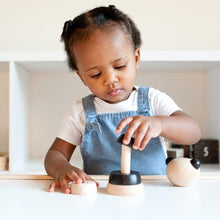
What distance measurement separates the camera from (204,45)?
1649 millimetres

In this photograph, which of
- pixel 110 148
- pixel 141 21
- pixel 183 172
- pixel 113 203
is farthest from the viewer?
pixel 141 21

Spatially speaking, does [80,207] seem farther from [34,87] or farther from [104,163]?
[34,87]

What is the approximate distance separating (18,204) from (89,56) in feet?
1.22

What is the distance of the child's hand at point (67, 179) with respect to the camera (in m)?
0.59

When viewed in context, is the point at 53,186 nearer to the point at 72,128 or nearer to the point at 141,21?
the point at 72,128

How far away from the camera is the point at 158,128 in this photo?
2.16 ft

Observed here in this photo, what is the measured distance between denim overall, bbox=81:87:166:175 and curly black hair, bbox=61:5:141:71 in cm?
14

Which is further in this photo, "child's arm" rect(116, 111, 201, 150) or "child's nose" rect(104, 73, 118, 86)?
"child's nose" rect(104, 73, 118, 86)

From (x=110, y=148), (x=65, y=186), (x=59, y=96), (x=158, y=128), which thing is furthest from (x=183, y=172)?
(x=59, y=96)

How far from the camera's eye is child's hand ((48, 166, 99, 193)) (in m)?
0.59

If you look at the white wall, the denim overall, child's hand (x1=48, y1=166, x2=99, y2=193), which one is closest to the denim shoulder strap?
the denim overall

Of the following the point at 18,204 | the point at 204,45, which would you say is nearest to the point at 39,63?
the point at 204,45

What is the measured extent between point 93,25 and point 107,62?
0.36 feet

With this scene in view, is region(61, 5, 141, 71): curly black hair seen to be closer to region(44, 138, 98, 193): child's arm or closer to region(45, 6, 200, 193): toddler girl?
region(45, 6, 200, 193): toddler girl
